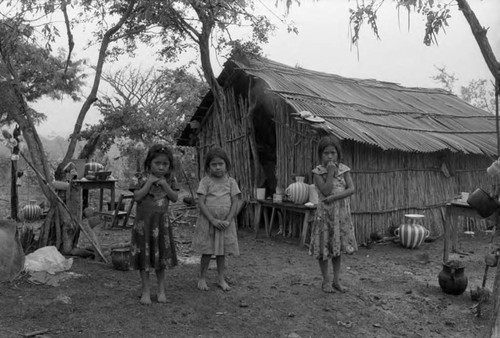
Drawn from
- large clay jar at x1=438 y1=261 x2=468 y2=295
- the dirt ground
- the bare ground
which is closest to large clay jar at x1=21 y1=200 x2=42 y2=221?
the dirt ground

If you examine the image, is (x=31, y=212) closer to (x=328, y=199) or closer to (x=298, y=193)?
(x=298, y=193)

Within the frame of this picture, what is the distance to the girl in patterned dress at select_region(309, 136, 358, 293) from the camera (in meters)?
4.56

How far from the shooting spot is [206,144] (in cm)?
1055

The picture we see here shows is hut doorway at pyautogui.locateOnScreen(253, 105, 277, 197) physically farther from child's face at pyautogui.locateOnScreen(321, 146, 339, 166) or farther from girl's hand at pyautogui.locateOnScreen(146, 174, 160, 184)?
girl's hand at pyautogui.locateOnScreen(146, 174, 160, 184)

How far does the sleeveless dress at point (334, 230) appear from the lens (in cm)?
455

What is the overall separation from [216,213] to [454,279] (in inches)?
105

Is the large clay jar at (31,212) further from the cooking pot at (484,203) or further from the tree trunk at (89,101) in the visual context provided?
the cooking pot at (484,203)

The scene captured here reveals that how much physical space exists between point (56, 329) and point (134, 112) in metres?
13.2

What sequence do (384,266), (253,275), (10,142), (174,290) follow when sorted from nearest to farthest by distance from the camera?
(174,290) < (253,275) < (10,142) < (384,266)

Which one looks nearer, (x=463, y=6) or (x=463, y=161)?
(x=463, y=6)

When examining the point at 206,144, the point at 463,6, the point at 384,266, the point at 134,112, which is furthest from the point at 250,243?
the point at 134,112

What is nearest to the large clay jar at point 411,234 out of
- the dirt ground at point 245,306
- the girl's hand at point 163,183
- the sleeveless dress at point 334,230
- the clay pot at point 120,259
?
the dirt ground at point 245,306

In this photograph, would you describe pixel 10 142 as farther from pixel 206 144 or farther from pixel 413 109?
pixel 413 109

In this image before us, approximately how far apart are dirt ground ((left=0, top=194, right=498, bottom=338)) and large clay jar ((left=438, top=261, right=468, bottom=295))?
9cm
